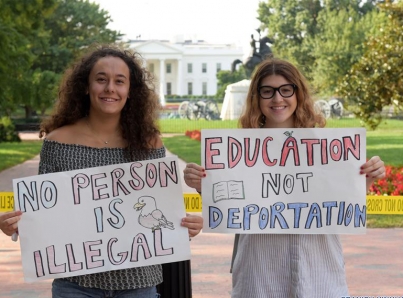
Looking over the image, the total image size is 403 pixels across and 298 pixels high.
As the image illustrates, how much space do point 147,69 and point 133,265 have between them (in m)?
0.88

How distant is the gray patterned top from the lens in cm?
296

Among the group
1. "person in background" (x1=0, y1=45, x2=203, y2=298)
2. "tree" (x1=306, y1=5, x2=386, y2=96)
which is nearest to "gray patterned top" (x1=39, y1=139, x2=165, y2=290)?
"person in background" (x1=0, y1=45, x2=203, y2=298)

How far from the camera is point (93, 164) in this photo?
3014 millimetres

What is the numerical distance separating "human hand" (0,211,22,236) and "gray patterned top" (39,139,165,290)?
0.21m

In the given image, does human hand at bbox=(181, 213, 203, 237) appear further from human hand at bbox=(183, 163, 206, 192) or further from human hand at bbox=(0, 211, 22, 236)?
human hand at bbox=(0, 211, 22, 236)

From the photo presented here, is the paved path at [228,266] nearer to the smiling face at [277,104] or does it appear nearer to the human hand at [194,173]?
the human hand at [194,173]

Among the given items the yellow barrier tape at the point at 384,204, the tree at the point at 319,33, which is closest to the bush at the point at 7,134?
the tree at the point at 319,33

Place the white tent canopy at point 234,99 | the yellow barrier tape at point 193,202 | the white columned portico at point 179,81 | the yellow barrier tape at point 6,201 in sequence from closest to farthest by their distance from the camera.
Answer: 1. the yellow barrier tape at point 193,202
2. the yellow barrier tape at point 6,201
3. the white tent canopy at point 234,99
4. the white columned portico at point 179,81

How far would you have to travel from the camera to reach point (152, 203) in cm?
314

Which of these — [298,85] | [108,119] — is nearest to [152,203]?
[108,119]

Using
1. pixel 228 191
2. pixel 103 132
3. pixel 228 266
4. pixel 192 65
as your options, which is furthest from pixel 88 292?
pixel 192 65

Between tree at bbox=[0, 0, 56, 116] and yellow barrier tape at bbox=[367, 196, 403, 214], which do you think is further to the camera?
tree at bbox=[0, 0, 56, 116]

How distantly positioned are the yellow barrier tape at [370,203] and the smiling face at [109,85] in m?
6.21

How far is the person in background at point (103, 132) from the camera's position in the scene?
2.96m
